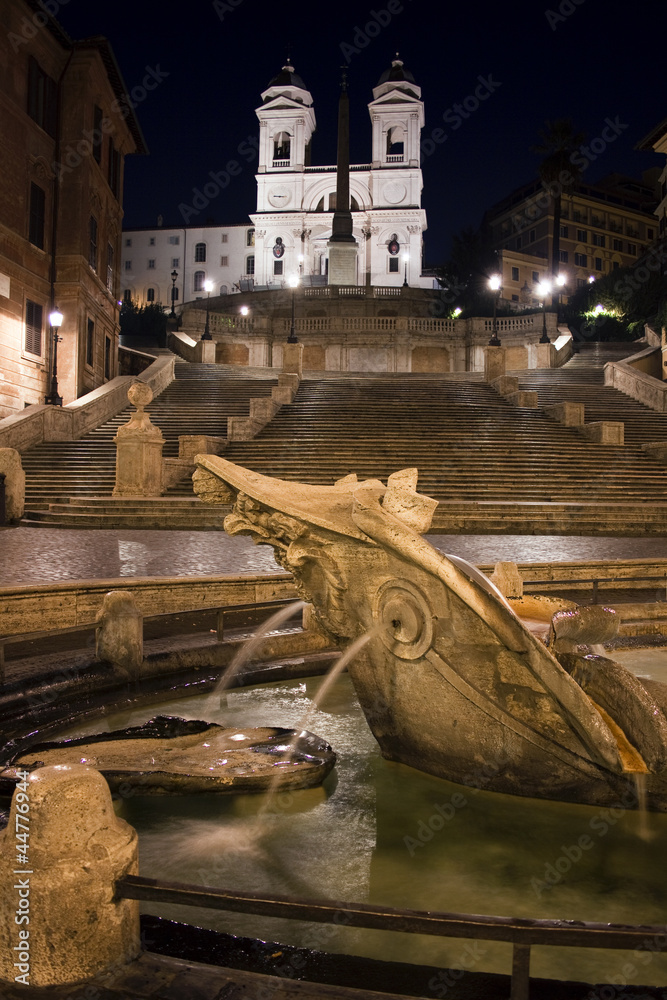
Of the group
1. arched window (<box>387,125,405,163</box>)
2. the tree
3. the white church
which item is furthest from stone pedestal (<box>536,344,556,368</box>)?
arched window (<box>387,125,405,163</box>)

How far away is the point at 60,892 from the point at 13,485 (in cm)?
1509

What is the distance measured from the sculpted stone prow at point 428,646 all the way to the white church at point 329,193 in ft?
250

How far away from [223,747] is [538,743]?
5.51 feet

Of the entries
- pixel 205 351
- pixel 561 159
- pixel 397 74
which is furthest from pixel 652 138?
pixel 397 74

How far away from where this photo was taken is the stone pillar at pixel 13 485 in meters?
15.7

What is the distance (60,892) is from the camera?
215cm

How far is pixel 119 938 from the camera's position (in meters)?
2.21

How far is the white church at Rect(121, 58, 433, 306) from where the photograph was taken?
3189 inches

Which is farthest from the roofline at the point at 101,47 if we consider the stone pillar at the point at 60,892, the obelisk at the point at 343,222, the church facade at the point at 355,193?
the church facade at the point at 355,193

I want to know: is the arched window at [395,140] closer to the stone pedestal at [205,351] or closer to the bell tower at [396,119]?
the bell tower at [396,119]

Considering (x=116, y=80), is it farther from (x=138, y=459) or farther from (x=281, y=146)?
(x=281, y=146)

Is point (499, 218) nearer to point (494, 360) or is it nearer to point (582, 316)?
point (582, 316)

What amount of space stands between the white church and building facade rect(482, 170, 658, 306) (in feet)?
33.4

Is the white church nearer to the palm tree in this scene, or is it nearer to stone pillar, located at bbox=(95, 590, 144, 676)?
the palm tree
